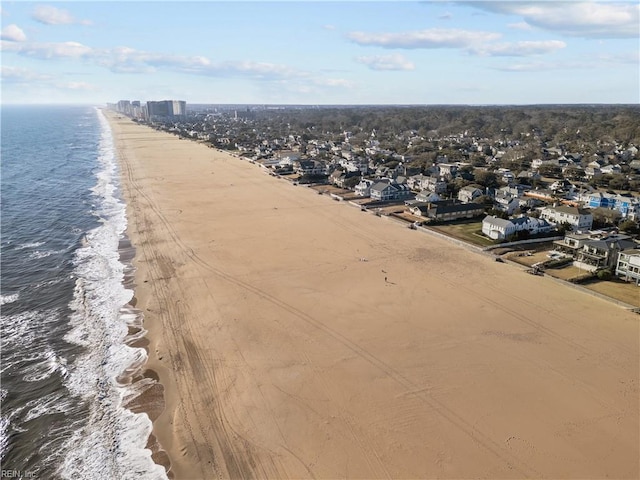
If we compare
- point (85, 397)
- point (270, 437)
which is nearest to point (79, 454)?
point (85, 397)

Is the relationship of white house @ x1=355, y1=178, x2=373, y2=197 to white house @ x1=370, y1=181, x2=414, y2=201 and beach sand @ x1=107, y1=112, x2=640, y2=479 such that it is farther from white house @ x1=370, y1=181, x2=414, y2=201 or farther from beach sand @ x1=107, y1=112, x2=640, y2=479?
beach sand @ x1=107, y1=112, x2=640, y2=479

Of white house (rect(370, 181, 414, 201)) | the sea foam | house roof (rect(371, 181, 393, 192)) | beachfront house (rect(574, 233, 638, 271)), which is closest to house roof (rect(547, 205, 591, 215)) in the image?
beachfront house (rect(574, 233, 638, 271))

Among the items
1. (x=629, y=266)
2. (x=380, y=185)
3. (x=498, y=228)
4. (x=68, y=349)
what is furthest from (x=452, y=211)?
(x=68, y=349)

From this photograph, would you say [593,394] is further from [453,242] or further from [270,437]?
[453,242]

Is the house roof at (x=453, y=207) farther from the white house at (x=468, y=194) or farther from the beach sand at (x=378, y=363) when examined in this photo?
the beach sand at (x=378, y=363)

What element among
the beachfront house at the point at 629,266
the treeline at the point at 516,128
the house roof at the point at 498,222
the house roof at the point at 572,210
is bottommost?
the beachfront house at the point at 629,266

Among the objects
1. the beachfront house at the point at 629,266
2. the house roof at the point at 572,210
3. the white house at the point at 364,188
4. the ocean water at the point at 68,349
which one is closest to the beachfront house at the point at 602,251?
the beachfront house at the point at 629,266
